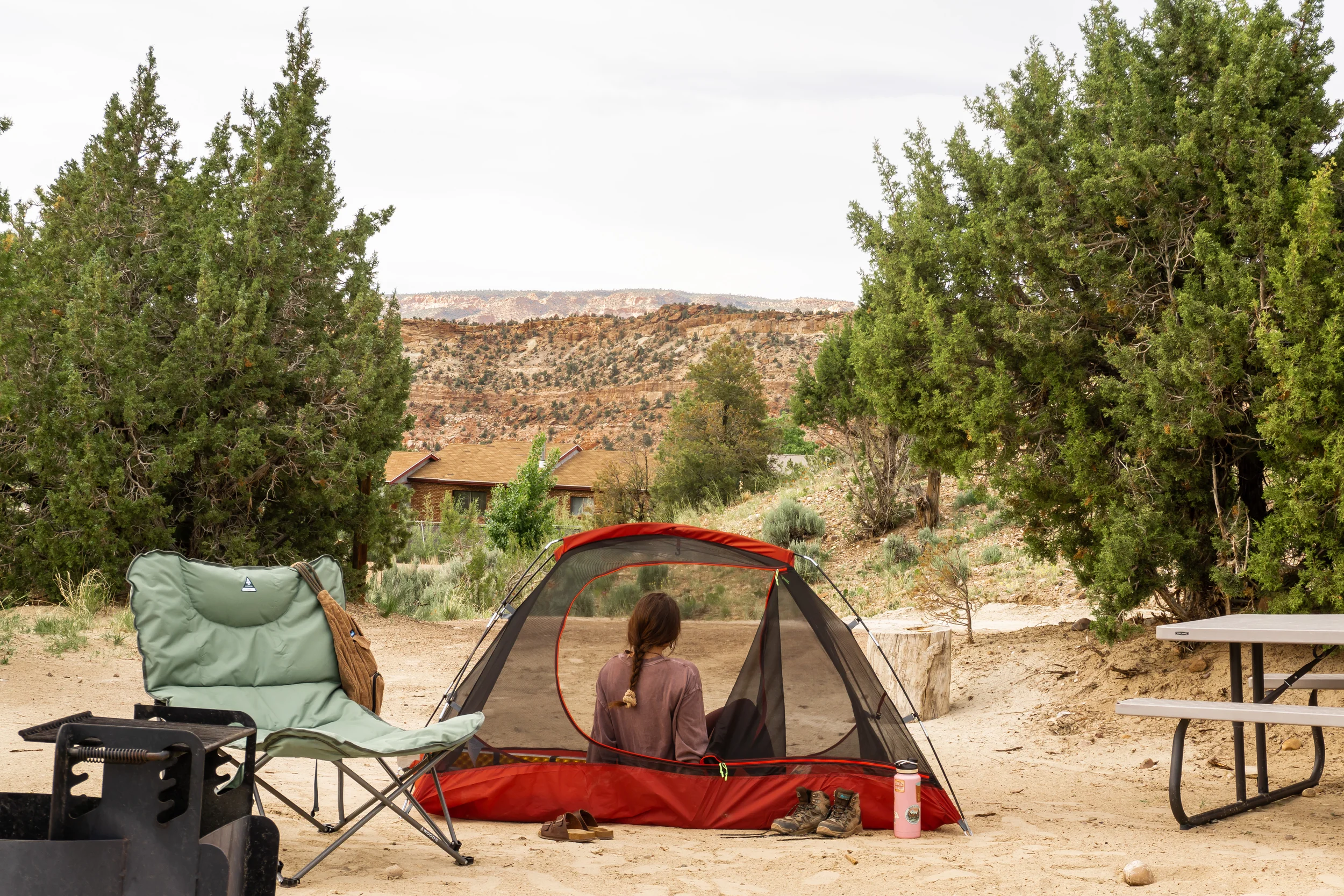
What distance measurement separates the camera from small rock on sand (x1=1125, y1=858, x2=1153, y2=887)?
3920 mm

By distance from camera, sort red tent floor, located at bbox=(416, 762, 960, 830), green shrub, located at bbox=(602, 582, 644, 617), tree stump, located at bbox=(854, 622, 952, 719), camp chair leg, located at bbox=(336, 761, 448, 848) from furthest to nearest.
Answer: tree stump, located at bbox=(854, 622, 952, 719)
green shrub, located at bbox=(602, 582, 644, 617)
red tent floor, located at bbox=(416, 762, 960, 830)
camp chair leg, located at bbox=(336, 761, 448, 848)

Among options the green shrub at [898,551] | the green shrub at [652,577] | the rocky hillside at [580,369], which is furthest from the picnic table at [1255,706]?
the rocky hillside at [580,369]

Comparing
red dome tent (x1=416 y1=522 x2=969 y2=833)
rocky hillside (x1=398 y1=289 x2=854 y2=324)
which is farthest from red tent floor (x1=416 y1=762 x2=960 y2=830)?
rocky hillside (x1=398 y1=289 x2=854 y2=324)

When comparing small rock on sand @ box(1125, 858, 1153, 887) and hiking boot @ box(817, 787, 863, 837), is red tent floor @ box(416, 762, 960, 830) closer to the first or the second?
hiking boot @ box(817, 787, 863, 837)

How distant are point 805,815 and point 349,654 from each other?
2290 mm

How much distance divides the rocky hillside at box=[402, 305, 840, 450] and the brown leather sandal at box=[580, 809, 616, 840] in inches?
1828

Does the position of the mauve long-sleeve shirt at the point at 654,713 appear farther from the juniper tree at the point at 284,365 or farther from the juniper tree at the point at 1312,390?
the juniper tree at the point at 284,365

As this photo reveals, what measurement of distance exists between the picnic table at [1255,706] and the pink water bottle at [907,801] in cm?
97

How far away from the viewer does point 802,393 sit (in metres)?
20.4

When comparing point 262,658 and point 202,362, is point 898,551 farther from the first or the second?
point 262,658

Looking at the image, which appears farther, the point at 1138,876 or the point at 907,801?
the point at 907,801

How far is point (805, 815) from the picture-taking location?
193 inches

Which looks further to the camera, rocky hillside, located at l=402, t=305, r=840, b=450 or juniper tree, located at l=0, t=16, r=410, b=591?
rocky hillside, located at l=402, t=305, r=840, b=450

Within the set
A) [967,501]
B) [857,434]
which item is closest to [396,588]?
[857,434]
